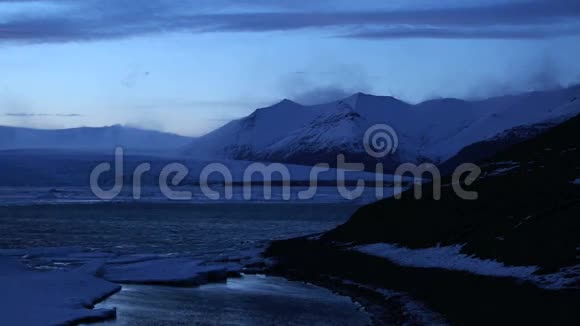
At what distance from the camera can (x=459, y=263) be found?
1305 inches

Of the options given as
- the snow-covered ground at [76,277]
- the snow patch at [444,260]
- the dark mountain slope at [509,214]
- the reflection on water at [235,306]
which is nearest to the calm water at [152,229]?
the snow-covered ground at [76,277]

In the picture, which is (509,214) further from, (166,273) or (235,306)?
(235,306)

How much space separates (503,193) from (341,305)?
17.8 m

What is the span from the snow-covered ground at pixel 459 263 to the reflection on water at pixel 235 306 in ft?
14.4

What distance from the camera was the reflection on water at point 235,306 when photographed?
26375 mm

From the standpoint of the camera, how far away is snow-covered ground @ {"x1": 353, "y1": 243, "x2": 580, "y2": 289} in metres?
26.2

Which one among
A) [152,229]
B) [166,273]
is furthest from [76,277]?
[152,229]

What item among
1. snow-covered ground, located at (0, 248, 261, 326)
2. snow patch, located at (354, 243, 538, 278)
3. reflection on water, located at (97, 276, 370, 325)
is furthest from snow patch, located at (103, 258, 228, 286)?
snow patch, located at (354, 243, 538, 278)

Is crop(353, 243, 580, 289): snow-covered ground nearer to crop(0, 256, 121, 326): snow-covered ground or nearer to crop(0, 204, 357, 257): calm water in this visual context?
crop(0, 204, 357, 257): calm water

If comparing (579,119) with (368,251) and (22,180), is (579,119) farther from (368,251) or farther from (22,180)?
(22,180)

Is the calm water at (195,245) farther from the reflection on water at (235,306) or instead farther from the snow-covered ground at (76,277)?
the snow-covered ground at (76,277)

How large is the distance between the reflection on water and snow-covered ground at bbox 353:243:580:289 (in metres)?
4.40

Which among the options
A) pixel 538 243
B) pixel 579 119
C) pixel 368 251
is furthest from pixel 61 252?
pixel 579 119

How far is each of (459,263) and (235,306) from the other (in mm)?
8690
